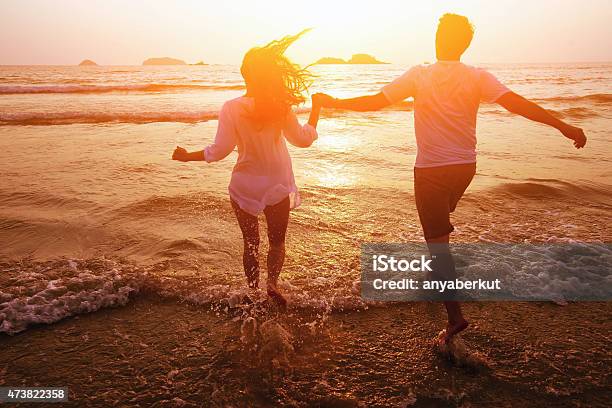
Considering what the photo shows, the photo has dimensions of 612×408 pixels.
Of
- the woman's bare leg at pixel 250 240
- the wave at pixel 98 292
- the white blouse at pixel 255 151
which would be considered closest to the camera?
the white blouse at pixel 255 151

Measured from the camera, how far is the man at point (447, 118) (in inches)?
115

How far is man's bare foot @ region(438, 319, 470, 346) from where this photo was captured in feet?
9.97

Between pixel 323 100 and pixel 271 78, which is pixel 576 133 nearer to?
pixel 323 100

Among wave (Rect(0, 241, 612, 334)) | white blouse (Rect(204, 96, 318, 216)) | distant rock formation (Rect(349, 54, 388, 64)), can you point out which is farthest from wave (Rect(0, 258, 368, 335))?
distant rock formation (Rect(349, 54, 388, 64))

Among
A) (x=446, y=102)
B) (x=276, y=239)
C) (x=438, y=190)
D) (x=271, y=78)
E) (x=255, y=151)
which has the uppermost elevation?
(x=271, y=78)

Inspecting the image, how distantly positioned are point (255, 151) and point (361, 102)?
0.92m

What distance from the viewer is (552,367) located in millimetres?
3047

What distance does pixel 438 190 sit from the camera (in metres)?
3.07

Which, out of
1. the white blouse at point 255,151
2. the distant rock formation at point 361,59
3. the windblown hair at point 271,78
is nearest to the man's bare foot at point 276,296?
the white blouse at point 255,151

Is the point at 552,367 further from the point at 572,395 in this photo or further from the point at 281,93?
the point at 281,93

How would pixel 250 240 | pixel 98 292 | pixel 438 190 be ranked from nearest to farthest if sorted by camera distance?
pixel 438 190 → pixel 250 240 → pixel 98 292

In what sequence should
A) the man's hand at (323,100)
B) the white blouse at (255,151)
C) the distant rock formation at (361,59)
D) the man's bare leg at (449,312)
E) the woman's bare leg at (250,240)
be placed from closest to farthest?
the man's bare leg at (449,312) < the white blouse at (255,151) < the woman's bare leg at (250,240) < the man's hand at (323,100) < the distant rock formation at (361,59)

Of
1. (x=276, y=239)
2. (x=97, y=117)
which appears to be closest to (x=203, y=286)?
(x=276, y=239)

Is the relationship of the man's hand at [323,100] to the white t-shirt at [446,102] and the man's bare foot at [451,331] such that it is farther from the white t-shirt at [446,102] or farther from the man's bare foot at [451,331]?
the man's bare foot at [451,331]
